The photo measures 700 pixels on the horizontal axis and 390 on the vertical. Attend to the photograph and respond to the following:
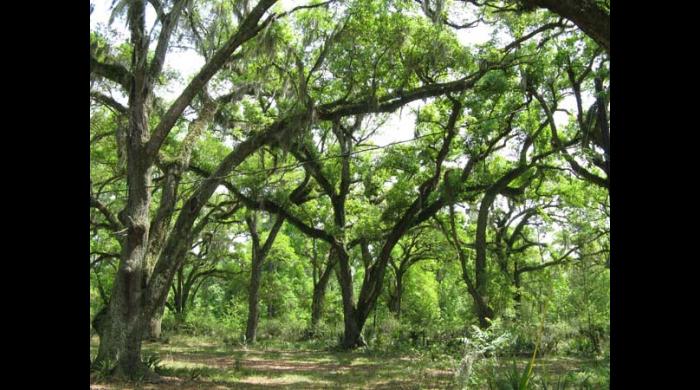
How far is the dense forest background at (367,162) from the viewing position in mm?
10773

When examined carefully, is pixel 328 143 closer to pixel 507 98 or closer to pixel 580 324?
pixel 507 98

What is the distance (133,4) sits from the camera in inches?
404

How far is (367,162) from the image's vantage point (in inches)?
822

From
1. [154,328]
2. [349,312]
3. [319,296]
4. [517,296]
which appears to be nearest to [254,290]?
[154,328]

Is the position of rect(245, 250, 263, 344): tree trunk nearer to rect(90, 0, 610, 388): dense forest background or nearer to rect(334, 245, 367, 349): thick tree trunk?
rect(90, 0, 610, 388): dense forest background

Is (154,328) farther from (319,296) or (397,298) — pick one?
(397,298)

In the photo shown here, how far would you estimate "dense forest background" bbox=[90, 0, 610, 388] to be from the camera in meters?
10.8

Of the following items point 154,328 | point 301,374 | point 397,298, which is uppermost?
point 397,298

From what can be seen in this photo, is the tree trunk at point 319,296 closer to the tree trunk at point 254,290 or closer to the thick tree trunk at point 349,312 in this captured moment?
the tree trunk at point 254,290
